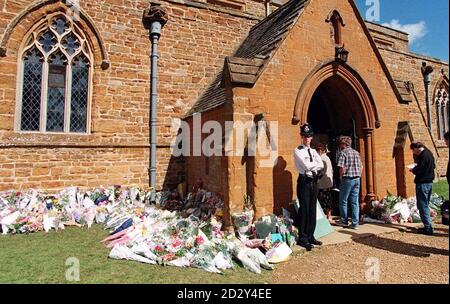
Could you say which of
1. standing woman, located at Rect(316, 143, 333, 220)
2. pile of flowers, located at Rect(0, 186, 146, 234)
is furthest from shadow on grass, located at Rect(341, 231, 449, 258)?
pile of flowers, located at Rect(0, 186, 146, 234)

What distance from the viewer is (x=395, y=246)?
16.8 feet

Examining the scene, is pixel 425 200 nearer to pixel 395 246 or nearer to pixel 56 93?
pixel 395 246

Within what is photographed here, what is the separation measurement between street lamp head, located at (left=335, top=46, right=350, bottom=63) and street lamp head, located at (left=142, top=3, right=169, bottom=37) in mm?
5732

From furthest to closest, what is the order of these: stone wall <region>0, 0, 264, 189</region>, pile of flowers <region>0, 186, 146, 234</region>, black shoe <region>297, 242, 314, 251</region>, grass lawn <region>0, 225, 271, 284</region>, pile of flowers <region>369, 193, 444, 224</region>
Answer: stone wall <region>0, 0, 264, 189</region>
pile of flowers <region>369, 193, 444, 224</region>
pile of flowers <region>0, 186, 146, 234</region>
black shoe <region>297, 242, 314, 251</region>
grass lawn <region>0, 225, 271, 284</region>

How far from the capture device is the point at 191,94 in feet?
32.2

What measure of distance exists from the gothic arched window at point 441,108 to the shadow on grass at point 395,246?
16.4 m

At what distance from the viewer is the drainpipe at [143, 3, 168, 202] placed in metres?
8.97

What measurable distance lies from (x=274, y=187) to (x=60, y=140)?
20.5 feet

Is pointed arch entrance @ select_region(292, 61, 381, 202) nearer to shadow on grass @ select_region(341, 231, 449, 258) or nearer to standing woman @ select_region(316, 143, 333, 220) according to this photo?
standing woman @ select_region(316, 143, 333, 220)

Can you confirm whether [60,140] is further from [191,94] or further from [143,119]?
[191,94]

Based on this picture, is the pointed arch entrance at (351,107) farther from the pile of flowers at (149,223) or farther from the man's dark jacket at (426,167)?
the pile of flowers at (149,223)

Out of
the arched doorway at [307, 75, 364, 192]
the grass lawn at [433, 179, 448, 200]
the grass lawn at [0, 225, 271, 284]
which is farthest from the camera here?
the grass lawn at [433, 179, 448, 200]

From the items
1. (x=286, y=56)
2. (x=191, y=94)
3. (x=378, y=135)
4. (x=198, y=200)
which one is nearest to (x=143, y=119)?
(x=191, y=94)

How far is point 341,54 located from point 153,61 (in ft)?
18.9
